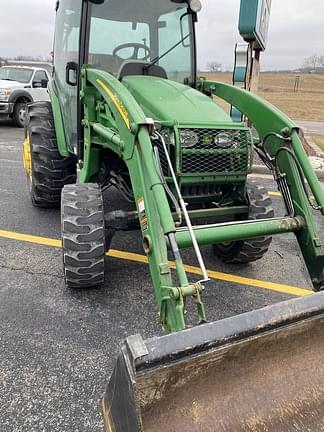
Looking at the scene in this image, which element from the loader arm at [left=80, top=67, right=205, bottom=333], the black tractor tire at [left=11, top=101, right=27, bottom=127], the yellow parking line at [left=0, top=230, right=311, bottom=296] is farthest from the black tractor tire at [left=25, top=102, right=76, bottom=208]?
the black tractor tire at [left=11, top=101, right=27, bottom=127]

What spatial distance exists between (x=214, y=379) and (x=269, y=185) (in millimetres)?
6022

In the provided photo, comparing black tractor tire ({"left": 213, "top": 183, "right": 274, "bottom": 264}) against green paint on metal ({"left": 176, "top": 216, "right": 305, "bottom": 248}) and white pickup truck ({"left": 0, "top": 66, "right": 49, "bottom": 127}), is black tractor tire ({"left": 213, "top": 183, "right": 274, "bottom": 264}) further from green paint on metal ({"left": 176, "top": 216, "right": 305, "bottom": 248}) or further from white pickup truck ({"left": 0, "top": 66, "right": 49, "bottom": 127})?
white pickup truck ({"left": 0, "top": 66, "right": 49, "bottom": 127})

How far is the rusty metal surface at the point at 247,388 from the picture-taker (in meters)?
1.70

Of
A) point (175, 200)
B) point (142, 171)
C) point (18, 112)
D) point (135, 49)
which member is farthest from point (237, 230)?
point (18, 112)

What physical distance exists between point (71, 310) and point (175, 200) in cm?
137

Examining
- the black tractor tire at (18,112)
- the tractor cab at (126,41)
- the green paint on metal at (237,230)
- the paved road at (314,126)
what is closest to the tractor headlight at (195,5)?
the tractor cab at (126,41)

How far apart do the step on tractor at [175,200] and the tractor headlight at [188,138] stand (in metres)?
0.01

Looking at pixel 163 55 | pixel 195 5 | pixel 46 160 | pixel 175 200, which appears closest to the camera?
pixel 175 200

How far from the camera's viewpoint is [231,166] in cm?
342

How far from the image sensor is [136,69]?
162 inches

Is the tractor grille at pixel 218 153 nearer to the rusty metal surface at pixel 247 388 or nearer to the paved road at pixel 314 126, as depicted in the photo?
the rusty metal surface at pixel 247 388

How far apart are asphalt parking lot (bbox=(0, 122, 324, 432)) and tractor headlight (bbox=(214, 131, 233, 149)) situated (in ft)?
4.18

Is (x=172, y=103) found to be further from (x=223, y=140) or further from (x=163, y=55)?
(x=163, y=55)

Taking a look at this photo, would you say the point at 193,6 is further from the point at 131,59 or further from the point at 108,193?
the point at 108,193
